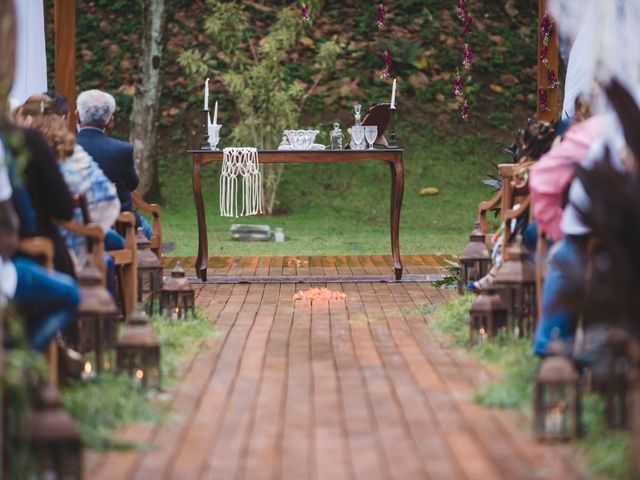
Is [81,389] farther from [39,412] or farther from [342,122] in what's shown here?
[342,122]

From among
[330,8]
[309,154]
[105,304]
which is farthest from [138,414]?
[330,8]

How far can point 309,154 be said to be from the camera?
8.45m

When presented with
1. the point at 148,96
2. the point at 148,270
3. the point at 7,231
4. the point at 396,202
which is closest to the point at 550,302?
the point at 7,231

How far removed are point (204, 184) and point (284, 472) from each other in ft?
36.7

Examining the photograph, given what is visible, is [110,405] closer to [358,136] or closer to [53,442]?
[53,442]

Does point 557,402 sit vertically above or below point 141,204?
below

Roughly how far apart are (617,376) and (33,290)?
1.86 metres

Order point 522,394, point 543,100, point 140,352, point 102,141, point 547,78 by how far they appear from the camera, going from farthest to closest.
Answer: point 547,78 < point 543,100 < point 102,141 < point 140,352 < point 522,394

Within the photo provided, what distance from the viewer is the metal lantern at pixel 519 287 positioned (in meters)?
5.62

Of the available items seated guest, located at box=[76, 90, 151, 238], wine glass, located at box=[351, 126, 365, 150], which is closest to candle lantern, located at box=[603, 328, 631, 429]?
seated guest, located at box=[76, 90, 151, 238]

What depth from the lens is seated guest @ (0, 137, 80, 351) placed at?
3.94 metres

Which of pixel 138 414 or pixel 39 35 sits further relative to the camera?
pixel 39 35

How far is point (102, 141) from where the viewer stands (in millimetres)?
6652

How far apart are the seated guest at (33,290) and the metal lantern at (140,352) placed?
373mm
